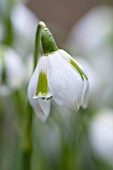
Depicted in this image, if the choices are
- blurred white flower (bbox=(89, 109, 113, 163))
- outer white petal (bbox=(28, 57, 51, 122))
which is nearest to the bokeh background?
blurred white flower (bbox=(89, 109, 113, 163))

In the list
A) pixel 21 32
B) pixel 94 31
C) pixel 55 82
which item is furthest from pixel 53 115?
pixel 94 31

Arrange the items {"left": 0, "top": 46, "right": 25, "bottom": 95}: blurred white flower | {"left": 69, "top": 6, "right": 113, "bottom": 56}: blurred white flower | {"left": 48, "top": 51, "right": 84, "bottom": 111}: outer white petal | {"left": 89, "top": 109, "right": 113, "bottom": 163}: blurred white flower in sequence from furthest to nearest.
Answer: {"left": 69, "top": 6, "right": 113, "bottom": 56}: blurred white flower → {"left": 89, "top": 109, "right": 113, "bottom": 163}: blurred white flower → {"left": 0, "top": 46, "right": 25, "bottom": 95}: blurred white flower → {"left": 48, "top": 51, "right": 84, "bottom": 111}: outer white petal

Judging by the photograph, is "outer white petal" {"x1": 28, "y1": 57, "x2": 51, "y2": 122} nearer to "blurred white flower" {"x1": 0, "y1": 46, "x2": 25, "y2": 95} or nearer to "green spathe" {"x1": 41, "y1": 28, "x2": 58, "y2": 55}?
"green spathe" {"x1": 41, "y1": 28, "x2": 58, "y2": 55}

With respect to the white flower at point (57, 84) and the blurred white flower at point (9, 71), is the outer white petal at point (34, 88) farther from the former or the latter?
the blurred white flower at point (9, 71)

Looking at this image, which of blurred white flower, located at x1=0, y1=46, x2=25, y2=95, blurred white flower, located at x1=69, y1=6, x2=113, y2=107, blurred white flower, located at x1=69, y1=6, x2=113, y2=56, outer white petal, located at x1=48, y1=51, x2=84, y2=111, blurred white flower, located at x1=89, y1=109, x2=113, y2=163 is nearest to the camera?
outer white petal, located at x1=48, y1=51, x2=84, y2=111

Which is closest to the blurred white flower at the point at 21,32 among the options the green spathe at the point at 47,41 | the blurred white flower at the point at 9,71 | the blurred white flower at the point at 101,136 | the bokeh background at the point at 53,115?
the bokeh background at the point at 53,115

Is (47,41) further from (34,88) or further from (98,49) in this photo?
(98,49)

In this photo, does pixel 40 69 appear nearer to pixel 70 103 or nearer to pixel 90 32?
pixel 70 103
